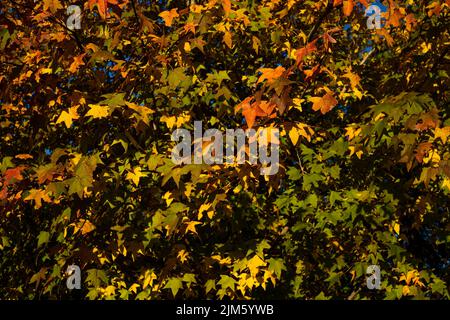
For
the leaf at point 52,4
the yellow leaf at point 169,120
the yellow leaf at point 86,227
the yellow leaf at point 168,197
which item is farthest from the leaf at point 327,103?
the yellow leaf at point 86,227

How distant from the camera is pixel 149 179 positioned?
192 inches

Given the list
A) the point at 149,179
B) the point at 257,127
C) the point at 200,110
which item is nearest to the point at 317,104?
the point at 257,127

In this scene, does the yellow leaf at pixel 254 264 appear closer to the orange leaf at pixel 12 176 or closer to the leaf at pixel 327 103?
the leaf at pixel 327 103

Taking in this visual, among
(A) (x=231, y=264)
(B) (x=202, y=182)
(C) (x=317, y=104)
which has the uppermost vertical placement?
(C) (x=317, y=104)

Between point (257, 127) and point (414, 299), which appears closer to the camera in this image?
point (257, 127)

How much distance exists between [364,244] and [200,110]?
108 inches

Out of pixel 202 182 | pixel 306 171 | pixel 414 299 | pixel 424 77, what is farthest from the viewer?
pixel 306 171

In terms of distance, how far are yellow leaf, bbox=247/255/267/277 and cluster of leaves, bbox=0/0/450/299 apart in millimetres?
65

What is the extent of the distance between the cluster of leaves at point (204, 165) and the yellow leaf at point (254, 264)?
0.21 feet


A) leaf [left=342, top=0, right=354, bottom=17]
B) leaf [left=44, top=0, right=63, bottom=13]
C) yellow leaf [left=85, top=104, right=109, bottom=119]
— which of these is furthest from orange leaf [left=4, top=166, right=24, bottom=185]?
leaf [left=342, top=0, right=354, bottom=17]

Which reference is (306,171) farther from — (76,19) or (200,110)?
(76,19)

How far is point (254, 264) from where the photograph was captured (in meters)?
4.69

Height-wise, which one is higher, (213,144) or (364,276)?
(213,144)

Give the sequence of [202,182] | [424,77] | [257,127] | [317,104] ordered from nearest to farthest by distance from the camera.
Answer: [257,127], [317,104], [202,182], [424,77]
